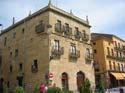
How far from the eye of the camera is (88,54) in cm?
3953

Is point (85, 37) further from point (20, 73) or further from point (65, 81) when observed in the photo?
point (20, 73)

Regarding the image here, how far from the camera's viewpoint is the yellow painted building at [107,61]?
47656 mm

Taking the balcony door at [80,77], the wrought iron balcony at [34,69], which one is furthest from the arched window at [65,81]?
the wrought iron balcony at [34,69]

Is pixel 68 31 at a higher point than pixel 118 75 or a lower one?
higher

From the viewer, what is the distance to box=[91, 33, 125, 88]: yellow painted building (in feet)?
156

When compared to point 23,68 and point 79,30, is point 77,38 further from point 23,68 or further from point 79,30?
point 23,68

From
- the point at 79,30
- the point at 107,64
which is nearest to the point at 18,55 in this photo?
the point at 79,30

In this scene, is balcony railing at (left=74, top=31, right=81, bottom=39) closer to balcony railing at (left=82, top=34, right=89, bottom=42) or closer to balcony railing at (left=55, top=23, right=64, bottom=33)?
balcony railing at (left=82, top=34, right=89, bottom=42)

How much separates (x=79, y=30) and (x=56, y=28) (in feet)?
19.9

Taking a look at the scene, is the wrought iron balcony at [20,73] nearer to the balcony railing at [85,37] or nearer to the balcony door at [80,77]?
the balcony door at [80,77]

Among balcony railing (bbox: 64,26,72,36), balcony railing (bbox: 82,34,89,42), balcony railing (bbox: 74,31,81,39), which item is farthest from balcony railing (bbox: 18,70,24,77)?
balcony railing (bbox: 82,34,89,42)

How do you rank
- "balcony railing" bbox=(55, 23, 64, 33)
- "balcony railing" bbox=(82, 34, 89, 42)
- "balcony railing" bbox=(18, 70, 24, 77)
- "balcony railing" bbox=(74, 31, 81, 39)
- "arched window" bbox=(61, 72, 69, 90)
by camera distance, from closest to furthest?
"arched window" bbox=(61, 72, 69, 90), "balcony railing" bbox=(55, 23, 64, 33), "balcony railing" bbox=(18, 70, 24, 77), "balcony railing" bbox=(74, 31, 81, 39), "balcony railing" bbox=(82, 34, 89, 42)

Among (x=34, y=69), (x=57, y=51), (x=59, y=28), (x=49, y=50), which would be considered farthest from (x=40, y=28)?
(x=34, y=69)

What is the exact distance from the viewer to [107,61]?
1917 inches
